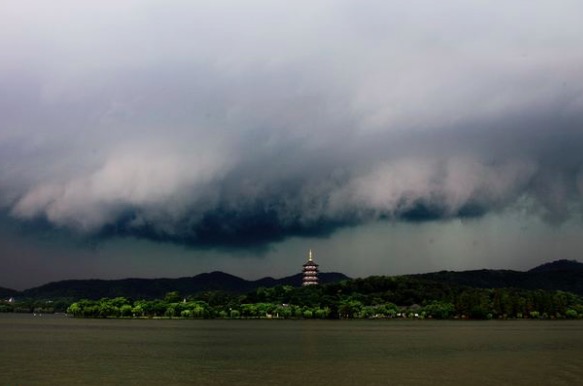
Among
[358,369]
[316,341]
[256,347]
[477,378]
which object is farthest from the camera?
[316,341]

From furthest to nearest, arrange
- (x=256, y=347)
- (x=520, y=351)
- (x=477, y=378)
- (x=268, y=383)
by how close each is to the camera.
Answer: (x=256, y=347)
(x=520, y=351)
(x=477, y=378)
(x=268, y=383)

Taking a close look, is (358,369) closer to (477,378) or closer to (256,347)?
(477,378)

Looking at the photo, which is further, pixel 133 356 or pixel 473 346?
pixel 473 346

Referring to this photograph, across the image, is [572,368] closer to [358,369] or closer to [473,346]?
[358,369]

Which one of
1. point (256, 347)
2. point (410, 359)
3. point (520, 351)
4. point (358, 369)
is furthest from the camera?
point (256, 347)

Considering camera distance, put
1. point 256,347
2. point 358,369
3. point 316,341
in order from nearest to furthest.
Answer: point 358,369
point 256,347
point 316,341

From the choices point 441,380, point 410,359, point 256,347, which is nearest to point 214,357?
point 256,347

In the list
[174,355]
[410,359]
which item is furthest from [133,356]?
[410,359]

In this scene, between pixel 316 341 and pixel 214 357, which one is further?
pixel 316 341
